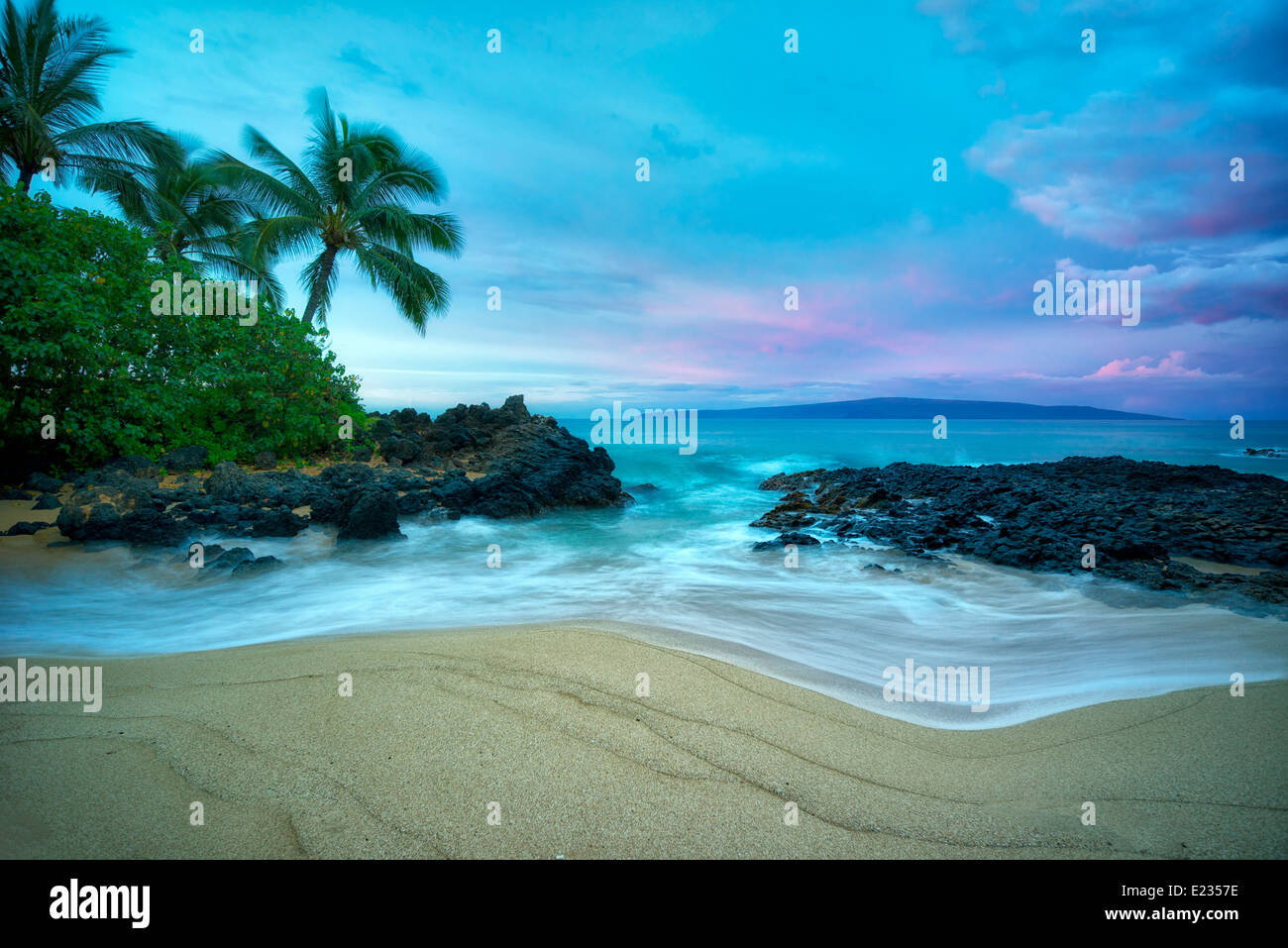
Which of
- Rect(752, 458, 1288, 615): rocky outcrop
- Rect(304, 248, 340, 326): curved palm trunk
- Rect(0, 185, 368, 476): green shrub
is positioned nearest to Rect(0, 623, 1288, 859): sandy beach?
Rect(752, 458, 1288, 615): rocky outcrop

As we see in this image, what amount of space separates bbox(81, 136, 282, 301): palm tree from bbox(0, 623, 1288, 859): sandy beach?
66.0 feet

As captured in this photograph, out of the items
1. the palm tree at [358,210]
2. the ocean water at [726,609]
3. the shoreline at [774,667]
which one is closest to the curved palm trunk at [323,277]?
the palm tree at [358,210]

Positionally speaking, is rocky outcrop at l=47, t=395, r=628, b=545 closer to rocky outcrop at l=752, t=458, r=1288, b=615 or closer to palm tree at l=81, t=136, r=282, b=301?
rocky outcrop at l=752, t=458, r=1288, b=615

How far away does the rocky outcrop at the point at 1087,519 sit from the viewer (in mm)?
7902

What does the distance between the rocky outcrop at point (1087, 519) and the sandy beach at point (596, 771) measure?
14.9 feet

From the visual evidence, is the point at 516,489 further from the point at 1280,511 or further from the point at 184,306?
the point at 1280,511

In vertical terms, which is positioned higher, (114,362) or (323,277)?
(323,277)

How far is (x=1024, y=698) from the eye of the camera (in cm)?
409

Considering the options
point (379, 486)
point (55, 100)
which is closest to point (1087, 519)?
point (379, 486)

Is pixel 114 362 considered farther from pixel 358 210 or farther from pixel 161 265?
pixel 358 210

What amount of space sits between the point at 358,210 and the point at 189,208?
1204 centimetres

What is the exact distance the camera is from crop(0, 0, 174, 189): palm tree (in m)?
17.5

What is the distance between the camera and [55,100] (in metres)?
18.6

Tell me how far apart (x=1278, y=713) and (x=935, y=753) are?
2328 mm
